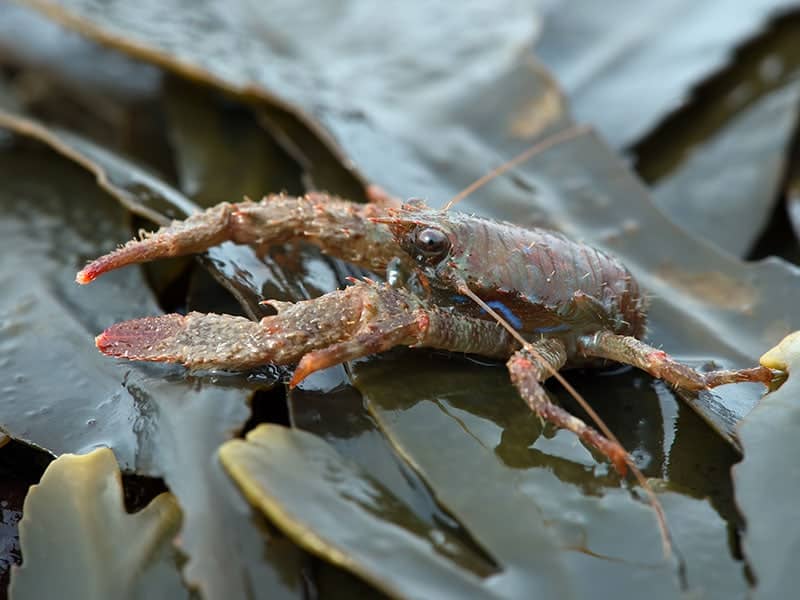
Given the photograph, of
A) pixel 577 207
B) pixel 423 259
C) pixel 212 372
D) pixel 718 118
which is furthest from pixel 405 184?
pixel 718 118

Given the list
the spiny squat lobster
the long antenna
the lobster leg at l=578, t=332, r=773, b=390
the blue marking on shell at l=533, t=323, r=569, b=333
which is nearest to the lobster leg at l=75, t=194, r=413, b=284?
the spiny squat lobster

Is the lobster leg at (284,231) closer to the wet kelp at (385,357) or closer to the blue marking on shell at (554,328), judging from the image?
the wet kelp at (385,357)

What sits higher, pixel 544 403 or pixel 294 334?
pixel 544 403

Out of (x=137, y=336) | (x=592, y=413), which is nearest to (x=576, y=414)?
(x=592, y=413)

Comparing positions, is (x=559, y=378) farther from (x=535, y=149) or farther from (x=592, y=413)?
(x=535, y=149)

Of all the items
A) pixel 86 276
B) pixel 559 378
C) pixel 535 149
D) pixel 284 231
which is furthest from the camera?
pixel 535 149

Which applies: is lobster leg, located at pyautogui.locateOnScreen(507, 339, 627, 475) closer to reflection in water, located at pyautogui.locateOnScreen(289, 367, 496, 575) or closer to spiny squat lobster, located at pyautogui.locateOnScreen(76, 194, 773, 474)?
spiny squat lobster, located at pyautogui.locateOnScreen(76, 194, 773, 474)
